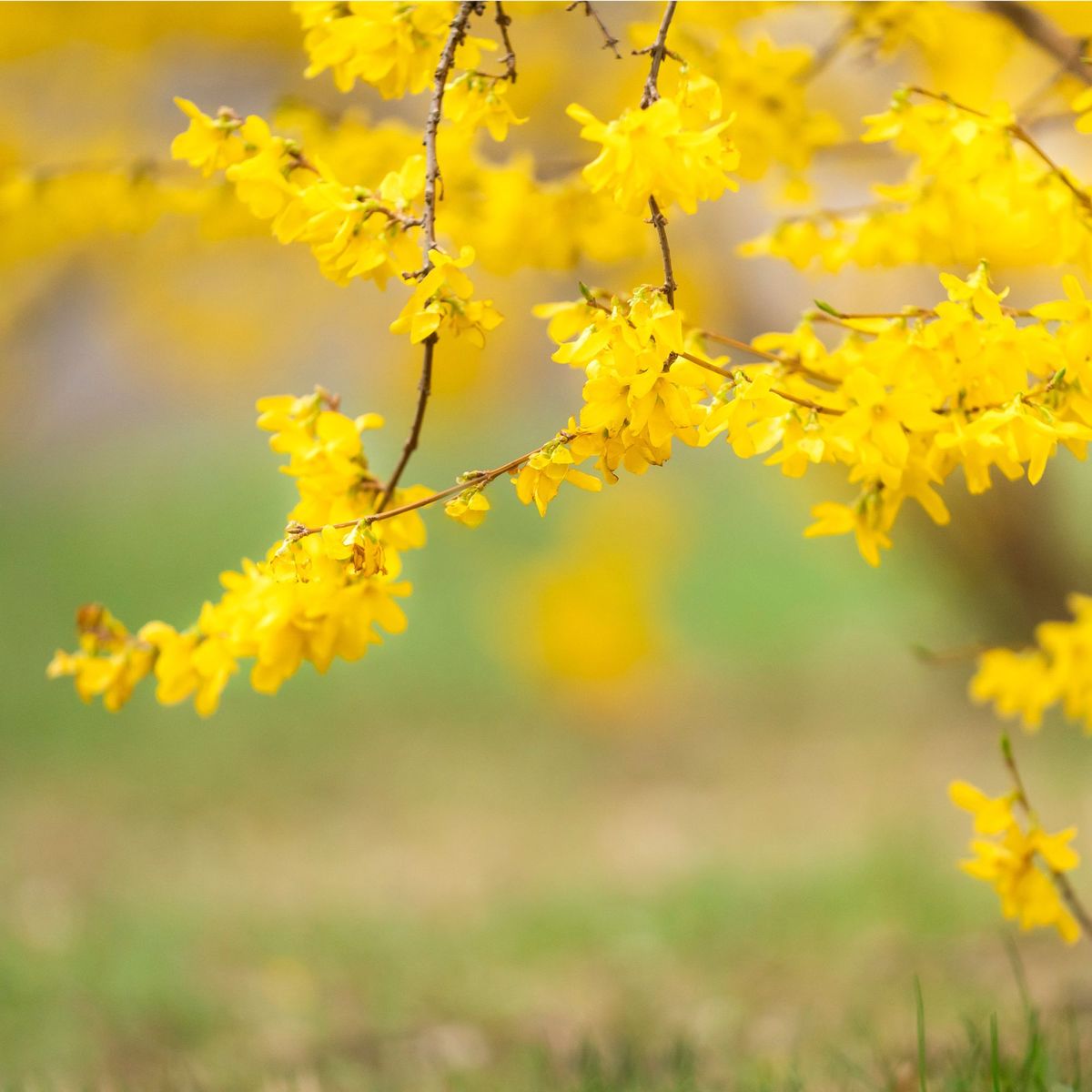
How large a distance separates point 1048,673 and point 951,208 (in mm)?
726

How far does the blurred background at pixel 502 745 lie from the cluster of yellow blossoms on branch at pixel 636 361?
2.12ft

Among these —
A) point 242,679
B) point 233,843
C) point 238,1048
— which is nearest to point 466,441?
point 242,679

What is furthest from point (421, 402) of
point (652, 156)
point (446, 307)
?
point (652, 156)

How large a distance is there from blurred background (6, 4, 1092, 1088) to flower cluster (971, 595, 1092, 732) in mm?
630

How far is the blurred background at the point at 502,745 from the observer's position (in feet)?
8.97

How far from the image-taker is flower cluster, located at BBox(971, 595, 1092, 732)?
1860 millimetres

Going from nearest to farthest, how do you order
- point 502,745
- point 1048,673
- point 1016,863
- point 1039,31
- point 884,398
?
point 884,398, point 1016,863, point 1039,31, point 1048,673, point 502,745

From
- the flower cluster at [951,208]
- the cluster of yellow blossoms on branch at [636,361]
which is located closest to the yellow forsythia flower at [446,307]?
the cluster of yellow blossoms on branch at [636,361]

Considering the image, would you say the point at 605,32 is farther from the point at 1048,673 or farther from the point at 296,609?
the point at 1048,673

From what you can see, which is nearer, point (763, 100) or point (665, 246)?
point (665, 246)

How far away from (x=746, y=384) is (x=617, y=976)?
2203 mm

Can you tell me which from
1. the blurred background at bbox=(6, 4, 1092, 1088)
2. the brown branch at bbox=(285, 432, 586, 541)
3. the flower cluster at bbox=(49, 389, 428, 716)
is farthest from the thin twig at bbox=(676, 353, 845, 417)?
the blurred background at bbox=(6, 4, 1092, 1088)

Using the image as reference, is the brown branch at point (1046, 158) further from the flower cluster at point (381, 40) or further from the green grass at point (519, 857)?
the green grass at point (519, 857)

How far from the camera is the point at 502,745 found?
625 cm
